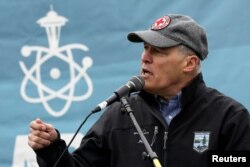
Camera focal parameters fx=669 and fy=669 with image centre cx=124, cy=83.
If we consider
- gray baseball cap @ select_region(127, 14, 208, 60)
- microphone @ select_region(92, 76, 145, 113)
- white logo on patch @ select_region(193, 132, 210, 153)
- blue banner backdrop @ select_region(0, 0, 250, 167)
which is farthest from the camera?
blue banner backdrop @ select_region(0, 0, 250, 167)

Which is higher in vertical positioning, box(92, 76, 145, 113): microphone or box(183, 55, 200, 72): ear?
box(183, 55, 200, 72): ear

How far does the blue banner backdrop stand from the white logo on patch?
3.15 feet

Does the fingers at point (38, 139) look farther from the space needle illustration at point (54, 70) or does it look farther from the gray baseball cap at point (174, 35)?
the space needle illustration at point (54, 70)

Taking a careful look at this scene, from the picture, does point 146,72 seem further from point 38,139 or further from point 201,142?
point 38,139

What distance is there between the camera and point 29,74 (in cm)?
335

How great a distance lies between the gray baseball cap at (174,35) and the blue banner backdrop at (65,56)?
728 millimetres

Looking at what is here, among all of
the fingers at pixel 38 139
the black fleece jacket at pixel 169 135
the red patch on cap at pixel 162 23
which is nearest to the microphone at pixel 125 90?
the black fleece jacket at pixel 169 135

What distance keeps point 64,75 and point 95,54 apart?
0.20 m

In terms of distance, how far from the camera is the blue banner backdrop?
330 centimetres

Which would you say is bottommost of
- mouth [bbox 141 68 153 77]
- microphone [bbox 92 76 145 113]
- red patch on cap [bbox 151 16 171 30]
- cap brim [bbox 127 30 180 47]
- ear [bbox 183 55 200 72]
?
microphone [bbox 92 76 145 113]

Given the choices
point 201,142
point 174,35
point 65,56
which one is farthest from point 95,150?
point 65,56

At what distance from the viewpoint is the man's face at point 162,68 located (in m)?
2.43

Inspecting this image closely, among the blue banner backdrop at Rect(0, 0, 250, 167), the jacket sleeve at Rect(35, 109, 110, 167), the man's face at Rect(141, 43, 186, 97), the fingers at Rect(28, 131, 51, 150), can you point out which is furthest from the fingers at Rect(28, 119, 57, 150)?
the blue banner backdrop at Rect(0, 0, 250, 167)

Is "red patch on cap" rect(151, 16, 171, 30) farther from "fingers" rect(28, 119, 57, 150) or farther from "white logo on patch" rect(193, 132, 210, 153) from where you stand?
"fingers" rect(28, 119, 57, 150)
